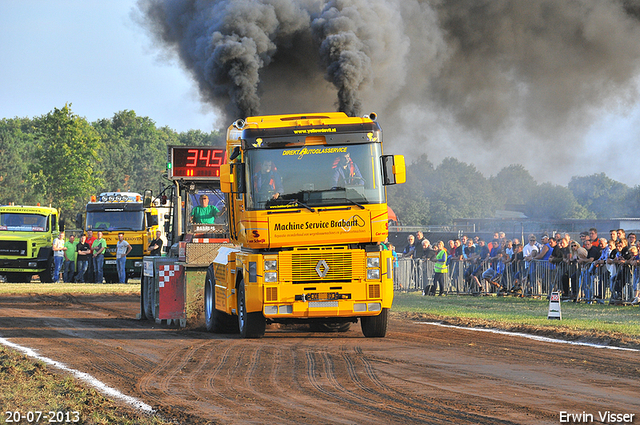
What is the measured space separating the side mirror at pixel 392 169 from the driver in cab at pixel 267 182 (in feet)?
5.20

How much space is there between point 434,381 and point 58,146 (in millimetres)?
62028

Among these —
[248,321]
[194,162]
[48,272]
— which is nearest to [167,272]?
[194,162]

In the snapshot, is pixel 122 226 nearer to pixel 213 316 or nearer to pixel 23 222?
pixel 23 222

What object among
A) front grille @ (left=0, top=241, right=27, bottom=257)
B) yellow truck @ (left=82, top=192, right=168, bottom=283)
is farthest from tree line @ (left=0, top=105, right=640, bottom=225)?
front grille @ (left=0, top=241, right=27, bottom=257)

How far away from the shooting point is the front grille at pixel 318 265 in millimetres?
11906

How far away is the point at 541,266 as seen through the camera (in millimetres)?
20344

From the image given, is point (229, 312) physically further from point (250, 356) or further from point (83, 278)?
point (83, 278)

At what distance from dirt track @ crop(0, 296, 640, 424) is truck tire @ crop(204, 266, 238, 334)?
0.27 m

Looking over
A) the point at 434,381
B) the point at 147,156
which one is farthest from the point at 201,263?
the point at 147,156

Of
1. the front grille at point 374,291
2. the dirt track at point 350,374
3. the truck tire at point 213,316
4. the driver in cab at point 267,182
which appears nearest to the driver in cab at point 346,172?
the driver in cab at point 267,182

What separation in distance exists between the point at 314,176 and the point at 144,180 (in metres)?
95.9

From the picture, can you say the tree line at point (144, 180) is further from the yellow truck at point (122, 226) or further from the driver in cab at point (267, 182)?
the driver in cab at point (267, 182)

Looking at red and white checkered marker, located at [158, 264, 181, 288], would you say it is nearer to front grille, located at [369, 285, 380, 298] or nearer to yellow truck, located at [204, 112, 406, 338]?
yellow truck, located at [204, 112, 406, 338]

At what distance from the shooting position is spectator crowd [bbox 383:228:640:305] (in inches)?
702
